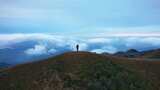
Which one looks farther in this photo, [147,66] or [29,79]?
[147,66]

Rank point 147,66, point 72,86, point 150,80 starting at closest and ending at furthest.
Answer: point 72,86, point 150,80, point 147,66

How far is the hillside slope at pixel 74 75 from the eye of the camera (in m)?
69.1

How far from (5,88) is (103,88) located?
19480 mm

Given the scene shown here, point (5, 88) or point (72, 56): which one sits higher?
point (72, 56)

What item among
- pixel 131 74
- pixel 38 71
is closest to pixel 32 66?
pixel 38 71

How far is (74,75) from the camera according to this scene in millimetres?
70938

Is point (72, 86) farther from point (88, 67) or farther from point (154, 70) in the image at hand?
point (154, 70)

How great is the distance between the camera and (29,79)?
71.6 m

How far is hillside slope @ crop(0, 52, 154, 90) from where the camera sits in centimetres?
6912

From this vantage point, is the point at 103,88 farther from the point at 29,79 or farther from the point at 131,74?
the point at 29,79

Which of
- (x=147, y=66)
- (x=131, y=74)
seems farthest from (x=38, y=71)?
(x=147, y=66)

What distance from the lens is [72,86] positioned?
67938 millimetres

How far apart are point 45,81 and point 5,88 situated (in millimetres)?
8035

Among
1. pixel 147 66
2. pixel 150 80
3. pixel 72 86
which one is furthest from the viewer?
pixel 147 66
